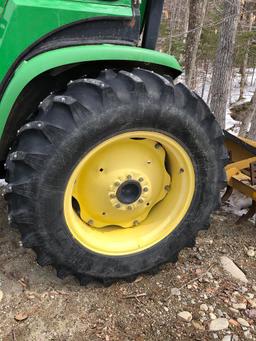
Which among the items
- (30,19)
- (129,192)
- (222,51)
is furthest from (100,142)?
(222,51)

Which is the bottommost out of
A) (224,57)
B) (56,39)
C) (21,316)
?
(21,316)

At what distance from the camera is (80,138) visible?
210 cm

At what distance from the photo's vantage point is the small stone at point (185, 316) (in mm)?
2420

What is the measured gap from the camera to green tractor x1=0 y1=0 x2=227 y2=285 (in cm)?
210

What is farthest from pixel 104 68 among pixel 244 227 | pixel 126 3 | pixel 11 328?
pixel 244 227

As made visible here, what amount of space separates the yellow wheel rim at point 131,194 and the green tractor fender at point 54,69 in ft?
1.48

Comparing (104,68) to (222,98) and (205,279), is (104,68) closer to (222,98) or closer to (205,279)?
(205,279)

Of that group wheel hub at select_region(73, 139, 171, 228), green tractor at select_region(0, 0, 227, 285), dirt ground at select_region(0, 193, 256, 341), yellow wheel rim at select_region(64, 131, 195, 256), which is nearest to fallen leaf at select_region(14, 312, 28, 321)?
dirt ground at select_region(0, 193, 256, 341)

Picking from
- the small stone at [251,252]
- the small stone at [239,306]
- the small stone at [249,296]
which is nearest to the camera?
the small stone at [239,306]

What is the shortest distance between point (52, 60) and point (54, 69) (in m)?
0.14

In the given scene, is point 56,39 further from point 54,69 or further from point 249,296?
point 249,296

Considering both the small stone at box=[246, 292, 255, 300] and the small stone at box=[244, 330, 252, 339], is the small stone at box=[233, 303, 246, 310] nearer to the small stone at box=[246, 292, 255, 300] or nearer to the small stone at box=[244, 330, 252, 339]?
the small stone at box=[246, 292, 255, 300]

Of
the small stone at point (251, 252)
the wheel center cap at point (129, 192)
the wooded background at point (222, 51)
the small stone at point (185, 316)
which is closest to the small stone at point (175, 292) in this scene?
the small stone at point (185, 316)

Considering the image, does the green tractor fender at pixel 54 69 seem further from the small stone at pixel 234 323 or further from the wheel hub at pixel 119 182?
the small stone at pixel 234 323
